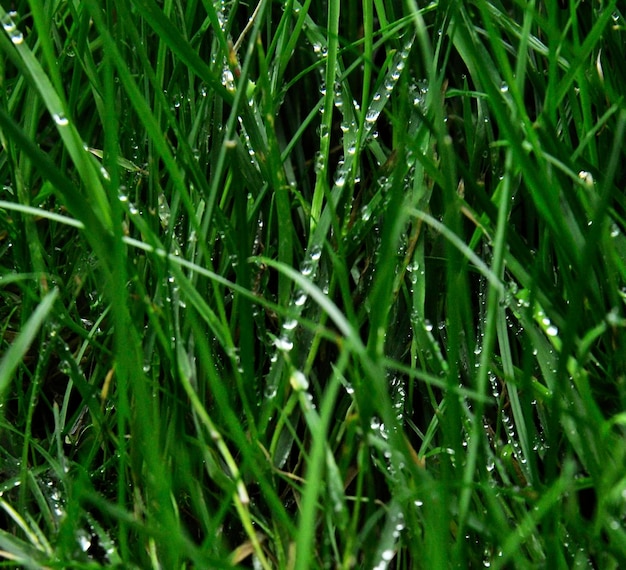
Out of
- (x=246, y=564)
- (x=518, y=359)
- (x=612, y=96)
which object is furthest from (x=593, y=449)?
(x=612, y=96)

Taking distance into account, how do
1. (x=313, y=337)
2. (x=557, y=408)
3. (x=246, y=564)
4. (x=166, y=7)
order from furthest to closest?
(x=166, y=7) → (x=313, y=337) → (x=246, y=564) → (x=557, y=408)

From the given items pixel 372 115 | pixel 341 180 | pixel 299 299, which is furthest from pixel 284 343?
pixel 372 115

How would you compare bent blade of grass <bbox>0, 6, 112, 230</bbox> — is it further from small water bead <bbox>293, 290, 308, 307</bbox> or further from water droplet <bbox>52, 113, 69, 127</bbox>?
small water bead <bbox>293, 290, 308, 307</bbox>

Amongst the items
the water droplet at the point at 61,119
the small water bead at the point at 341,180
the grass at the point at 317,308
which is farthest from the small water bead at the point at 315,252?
the water droplet at the point at 61,119

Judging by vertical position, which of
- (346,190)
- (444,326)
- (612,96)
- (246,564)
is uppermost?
(612,96)

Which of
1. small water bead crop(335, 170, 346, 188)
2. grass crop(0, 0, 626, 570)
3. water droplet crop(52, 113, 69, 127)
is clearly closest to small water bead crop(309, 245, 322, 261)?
grass crop(0, 0, 626, 570)

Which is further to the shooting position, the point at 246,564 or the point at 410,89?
the point at 410,89

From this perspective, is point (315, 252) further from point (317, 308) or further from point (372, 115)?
point (372, 115)

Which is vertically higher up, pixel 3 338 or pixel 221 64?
pixel 221 64

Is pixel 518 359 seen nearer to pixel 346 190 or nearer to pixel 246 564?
pixel 346 190
